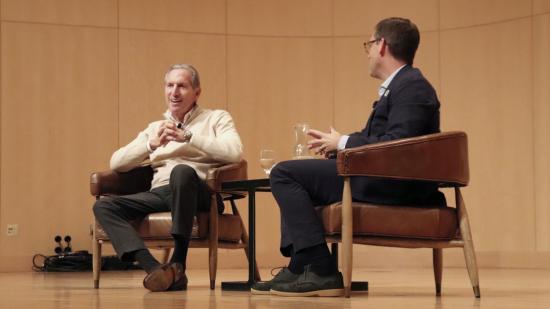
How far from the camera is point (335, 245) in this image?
4.30m

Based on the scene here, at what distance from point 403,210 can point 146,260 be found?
1223 mm

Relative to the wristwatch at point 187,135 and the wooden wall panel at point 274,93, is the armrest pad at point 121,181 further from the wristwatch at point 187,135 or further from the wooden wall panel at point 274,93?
the wooden wall panel at point 274,93

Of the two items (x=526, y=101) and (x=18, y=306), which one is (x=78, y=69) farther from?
(x=18, y=306)

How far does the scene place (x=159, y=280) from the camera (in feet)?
12.3

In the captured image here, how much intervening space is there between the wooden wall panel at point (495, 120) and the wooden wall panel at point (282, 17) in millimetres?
1174

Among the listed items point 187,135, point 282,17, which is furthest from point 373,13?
point 187,135

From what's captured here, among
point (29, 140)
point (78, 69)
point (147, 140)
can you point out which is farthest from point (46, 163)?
point (147, 140)

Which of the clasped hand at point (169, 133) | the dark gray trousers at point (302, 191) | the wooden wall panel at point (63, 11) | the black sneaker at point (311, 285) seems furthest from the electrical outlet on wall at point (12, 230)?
the black sneaker at point (311, 285)

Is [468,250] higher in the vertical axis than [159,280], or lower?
higher

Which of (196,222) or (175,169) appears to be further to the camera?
(196,222)

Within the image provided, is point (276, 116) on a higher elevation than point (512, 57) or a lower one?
lower

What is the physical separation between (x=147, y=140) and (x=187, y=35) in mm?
3377

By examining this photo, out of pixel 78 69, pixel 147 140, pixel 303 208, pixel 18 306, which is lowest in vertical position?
pixel 18 306

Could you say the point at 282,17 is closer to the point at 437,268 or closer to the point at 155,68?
the point at 155,68
